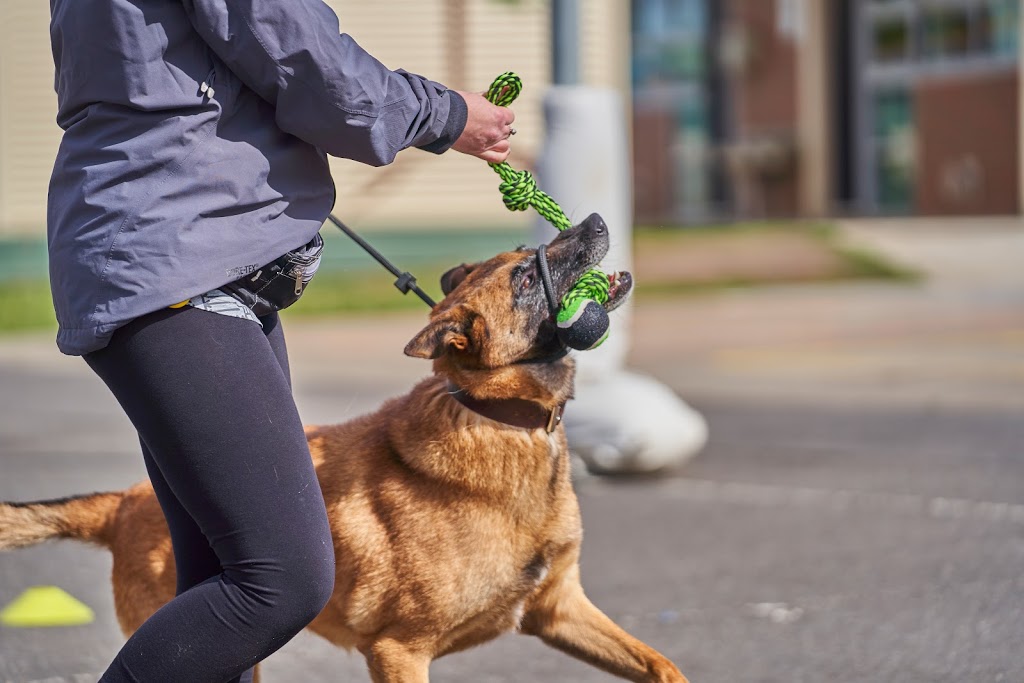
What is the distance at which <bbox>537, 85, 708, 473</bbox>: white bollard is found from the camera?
653 centimetres

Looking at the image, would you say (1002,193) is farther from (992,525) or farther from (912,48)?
(992,525)

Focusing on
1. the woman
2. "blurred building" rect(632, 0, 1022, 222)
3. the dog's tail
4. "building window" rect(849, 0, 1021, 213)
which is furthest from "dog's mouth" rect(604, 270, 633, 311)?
"building window" rect(849, 0, 1021, 213)

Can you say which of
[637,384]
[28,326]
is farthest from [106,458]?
[28,326]

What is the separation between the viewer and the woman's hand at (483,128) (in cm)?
254

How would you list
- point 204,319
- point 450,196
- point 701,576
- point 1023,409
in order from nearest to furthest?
point 204,319, point 701,576, point 1023,409, point 450,196

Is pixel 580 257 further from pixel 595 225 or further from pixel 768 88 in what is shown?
pixel 768 88

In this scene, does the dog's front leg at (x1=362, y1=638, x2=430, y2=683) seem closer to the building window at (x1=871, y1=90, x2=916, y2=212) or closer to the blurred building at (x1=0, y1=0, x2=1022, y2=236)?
the blurred building at (x1=0, y1=0, x2=1022, y2=236)

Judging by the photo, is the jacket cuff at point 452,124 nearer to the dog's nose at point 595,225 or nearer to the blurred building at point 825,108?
the dog's nose at point 595,225

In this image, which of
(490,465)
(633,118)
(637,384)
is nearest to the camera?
(490,465)

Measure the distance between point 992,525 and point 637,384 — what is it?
1.92 meters

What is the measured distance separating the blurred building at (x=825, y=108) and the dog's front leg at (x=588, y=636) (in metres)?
23.6

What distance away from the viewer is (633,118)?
40.2 meters

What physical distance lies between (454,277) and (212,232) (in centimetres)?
116

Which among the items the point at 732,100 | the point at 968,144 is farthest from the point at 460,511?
the point at 732,100
